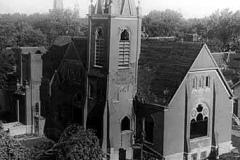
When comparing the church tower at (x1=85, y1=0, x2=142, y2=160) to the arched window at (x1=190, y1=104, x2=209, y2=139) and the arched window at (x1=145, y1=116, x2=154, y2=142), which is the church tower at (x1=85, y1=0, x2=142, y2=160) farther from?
the arched window at (x1=190, y1=104, x2=209, y2=139)

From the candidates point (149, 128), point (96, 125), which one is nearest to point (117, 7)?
point (96, 125)

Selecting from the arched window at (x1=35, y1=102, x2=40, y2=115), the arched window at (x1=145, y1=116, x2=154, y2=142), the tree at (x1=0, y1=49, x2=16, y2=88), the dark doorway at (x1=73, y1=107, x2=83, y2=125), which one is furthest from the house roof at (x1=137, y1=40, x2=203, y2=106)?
the tree at (x1=0, y1=49, x2=16, y2=88)

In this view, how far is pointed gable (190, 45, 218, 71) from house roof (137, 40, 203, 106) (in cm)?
34

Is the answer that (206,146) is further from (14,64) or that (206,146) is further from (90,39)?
(14,64)

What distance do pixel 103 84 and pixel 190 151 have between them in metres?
9.35

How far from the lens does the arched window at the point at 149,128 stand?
34250 mm

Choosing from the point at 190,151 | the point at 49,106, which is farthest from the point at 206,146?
the point at 49,106

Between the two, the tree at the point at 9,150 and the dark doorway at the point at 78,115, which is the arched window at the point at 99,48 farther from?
the tree at the point at 9,150

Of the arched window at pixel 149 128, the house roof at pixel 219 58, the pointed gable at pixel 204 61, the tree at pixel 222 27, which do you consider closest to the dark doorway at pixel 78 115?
the arched window at pixel 149 128

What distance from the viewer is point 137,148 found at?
115ft

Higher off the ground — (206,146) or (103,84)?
(103,84)

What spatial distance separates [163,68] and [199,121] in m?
5.66

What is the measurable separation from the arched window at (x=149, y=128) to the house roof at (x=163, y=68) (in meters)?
1.60

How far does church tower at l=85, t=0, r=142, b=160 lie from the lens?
3394cm
